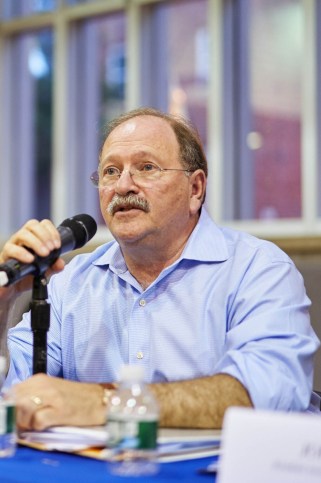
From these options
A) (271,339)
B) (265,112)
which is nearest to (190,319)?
(271,339)

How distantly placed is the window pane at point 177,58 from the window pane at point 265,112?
8.9 inches

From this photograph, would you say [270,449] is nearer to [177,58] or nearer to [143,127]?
[143,127]

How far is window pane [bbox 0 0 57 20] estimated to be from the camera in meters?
5.46

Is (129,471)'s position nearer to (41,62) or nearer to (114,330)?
(114,330)

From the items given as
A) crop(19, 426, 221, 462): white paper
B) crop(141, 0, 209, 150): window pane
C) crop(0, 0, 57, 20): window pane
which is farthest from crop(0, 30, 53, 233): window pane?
crop(19, 426, 221, 462): white paper

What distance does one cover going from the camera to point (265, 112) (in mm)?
4531

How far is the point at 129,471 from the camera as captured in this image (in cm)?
125

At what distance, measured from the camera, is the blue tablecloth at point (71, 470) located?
120 centimetres

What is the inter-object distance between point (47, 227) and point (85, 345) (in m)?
0.51

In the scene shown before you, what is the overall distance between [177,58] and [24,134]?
123 cm

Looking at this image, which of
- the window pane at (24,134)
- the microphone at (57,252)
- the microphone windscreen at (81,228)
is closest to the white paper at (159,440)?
the microphone at (57,252)

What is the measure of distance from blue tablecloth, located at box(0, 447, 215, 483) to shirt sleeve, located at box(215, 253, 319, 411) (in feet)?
1.14

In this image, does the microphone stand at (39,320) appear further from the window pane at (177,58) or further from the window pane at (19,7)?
the window pane at (19,7)

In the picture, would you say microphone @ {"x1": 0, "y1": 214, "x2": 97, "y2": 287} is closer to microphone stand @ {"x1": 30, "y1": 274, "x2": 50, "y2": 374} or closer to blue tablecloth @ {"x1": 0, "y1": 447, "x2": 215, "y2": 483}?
microphone stand @ {"x1": 30, "y1": 274, "x2": 50, "y2": 374}
